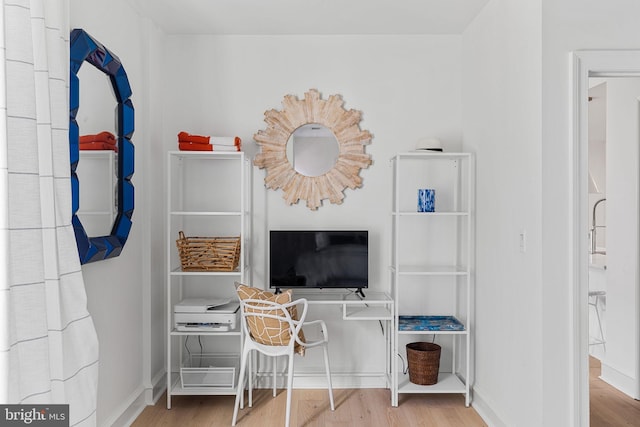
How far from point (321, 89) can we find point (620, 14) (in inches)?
78.9

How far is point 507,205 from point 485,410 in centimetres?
135

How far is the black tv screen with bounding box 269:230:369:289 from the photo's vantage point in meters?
3.68

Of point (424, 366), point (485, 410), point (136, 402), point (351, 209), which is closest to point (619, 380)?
point (485, 410)

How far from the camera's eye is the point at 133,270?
3.29m

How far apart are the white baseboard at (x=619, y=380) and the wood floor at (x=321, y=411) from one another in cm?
118

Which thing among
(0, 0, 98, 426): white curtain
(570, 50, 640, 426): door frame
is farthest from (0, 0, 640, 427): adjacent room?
(0, 0, 98, 426): white curtain

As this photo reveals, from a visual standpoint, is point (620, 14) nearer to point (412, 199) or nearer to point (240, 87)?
point (412, 199)

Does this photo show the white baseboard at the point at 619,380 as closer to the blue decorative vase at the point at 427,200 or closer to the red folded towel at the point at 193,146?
the blue decorative vase at the point at 427,200

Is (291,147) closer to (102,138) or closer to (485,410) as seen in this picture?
(102,138)

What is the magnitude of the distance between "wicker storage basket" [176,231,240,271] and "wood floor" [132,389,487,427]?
943mm

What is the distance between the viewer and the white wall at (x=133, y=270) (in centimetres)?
276

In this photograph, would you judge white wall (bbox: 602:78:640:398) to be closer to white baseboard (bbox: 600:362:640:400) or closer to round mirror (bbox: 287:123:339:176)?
white baseboard (bbox: 600:362:640:400)

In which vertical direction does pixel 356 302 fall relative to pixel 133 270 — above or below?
below

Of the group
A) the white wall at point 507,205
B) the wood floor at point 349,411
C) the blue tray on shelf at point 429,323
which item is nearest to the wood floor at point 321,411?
the wood floor at point 349,411
